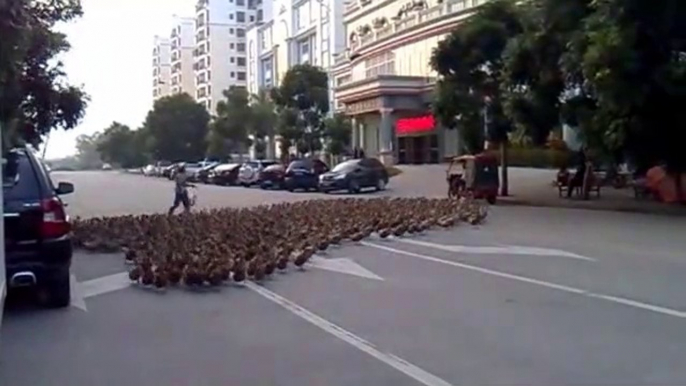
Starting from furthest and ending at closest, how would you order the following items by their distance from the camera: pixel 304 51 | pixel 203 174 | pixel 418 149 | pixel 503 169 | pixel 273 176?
1. pixel 304 51
2. pixel 418 149
3. pixel 203 174
4. pixel 273 176
5. pixel 503 169

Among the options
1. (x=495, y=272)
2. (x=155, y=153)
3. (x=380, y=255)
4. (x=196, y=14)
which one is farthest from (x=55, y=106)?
(x=196, y=14)

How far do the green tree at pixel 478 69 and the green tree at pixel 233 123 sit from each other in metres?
46.8

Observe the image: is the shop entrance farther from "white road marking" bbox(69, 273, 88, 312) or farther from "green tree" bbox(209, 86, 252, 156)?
"white road marking" bbox(69, 273, 88, 312)

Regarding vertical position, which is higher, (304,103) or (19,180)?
(304,103)

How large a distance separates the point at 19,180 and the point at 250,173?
42160mm

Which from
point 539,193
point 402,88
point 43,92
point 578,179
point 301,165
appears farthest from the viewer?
point 402,88

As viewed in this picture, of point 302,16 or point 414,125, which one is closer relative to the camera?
point 414,125

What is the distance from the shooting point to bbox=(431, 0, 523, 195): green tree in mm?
30625

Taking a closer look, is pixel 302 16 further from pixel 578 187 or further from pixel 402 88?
pixel 578 187

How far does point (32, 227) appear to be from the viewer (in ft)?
29.5

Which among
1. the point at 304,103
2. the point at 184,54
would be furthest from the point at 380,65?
the point at 184,54

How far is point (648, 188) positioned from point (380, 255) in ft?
52.7

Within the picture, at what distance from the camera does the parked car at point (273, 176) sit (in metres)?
46.3

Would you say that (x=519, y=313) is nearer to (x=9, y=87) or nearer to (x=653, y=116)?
(x=9, y=87)
